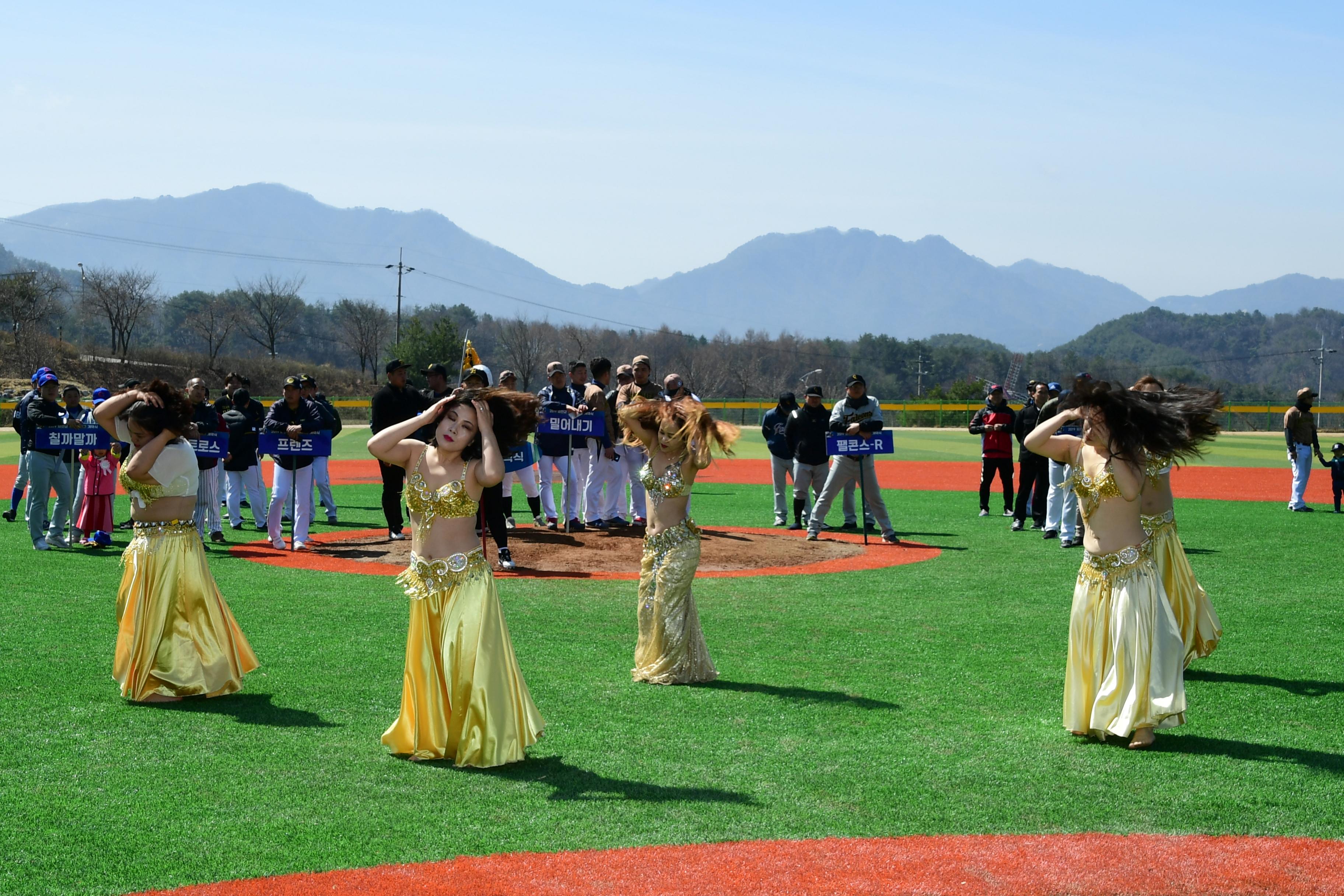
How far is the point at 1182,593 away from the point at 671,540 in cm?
349

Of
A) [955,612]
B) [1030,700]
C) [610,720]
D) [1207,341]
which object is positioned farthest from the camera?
[1207,341]

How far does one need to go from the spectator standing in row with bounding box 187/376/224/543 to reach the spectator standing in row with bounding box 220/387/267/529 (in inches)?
26.3

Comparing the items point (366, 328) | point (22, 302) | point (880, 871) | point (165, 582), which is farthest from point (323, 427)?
point (366, 328)

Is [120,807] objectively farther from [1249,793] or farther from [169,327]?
[169,327]

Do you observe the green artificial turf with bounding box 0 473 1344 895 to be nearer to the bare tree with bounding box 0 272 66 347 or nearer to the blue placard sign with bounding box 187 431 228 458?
the blue placard sign with bounding box 187 431 228 458

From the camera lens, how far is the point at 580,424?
1412cm

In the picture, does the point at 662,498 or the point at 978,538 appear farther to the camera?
the point at 978,538

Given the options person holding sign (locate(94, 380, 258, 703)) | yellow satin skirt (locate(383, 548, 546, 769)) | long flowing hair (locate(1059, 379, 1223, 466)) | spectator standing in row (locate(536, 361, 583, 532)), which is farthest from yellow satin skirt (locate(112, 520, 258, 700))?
spectator standing in row (locate(536, 361, 583, 532))

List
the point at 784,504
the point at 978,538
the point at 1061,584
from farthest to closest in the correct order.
A: the point at 784,504
the point at 978,538
the point at 1061,584

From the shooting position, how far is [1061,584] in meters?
11.1

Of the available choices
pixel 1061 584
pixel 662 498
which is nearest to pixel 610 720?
pixel 662 498

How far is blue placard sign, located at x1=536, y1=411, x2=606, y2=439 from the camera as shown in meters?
14.1

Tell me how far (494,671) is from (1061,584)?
7.46 m

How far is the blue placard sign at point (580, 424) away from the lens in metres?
14.1
